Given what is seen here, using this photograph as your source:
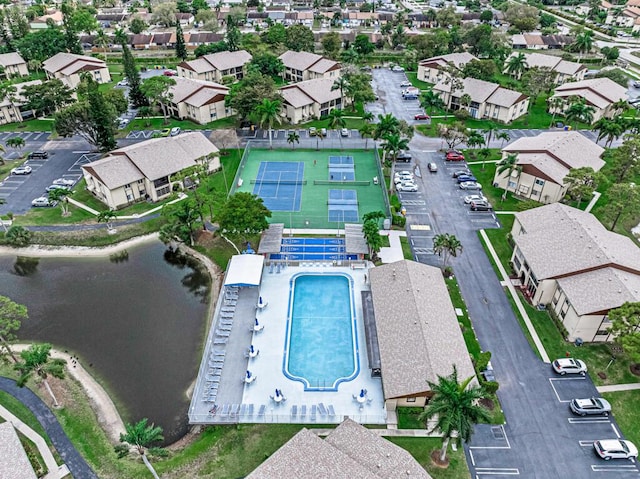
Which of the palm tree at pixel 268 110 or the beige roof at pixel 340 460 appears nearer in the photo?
the beige roof at pixel 340 460

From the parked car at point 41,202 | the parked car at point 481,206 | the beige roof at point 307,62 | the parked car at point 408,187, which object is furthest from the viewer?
the beige roof at point 307,62

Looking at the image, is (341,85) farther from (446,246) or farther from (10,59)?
(10,59)

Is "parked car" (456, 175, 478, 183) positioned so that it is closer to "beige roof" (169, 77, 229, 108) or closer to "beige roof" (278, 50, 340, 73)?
"beige roof" (169, 77, 229, 108)

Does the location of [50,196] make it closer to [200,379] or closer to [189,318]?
[189,318]

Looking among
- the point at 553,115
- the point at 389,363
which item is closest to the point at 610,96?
the point at 553,115

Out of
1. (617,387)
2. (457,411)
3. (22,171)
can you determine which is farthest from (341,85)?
(457,411)

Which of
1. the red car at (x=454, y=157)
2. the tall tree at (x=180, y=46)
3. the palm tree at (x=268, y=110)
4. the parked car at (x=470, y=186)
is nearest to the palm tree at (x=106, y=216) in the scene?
the palm tree at (x=268, y=110)

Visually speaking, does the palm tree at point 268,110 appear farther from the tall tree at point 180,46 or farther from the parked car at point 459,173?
the tall tree at point 180,46
